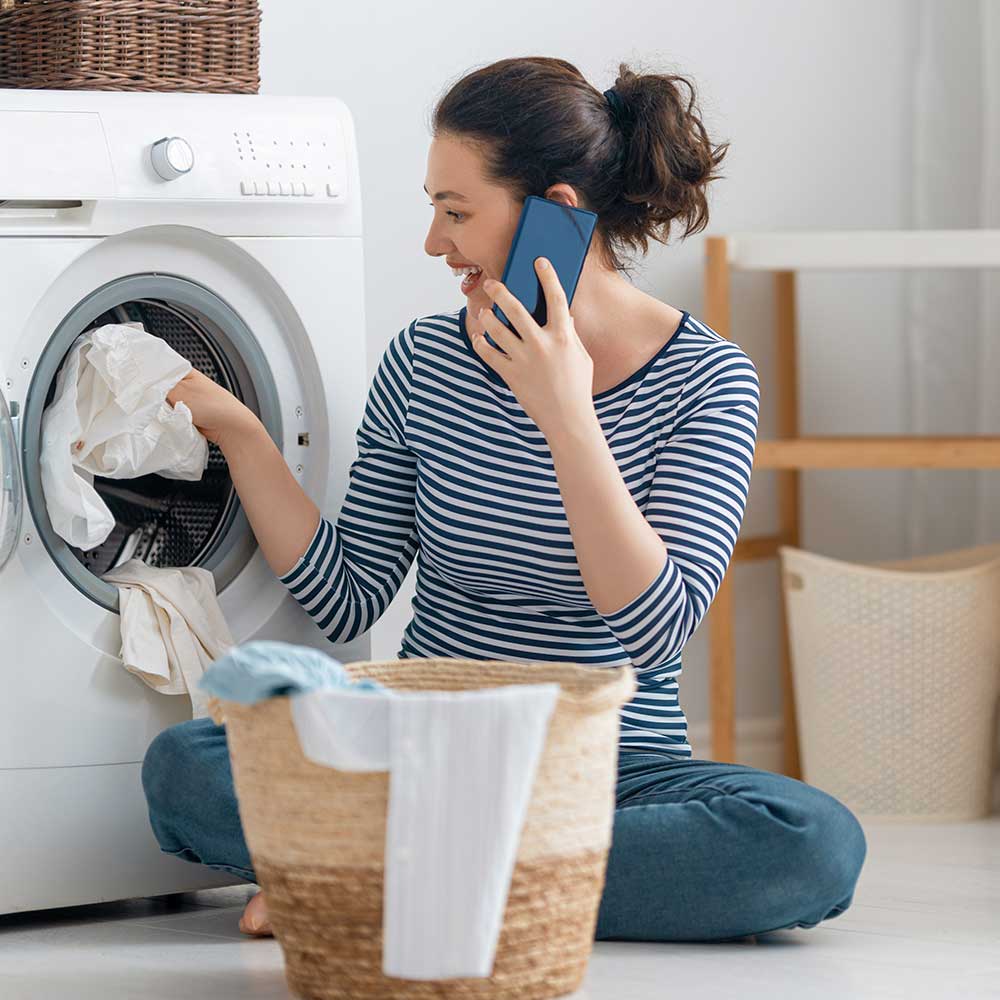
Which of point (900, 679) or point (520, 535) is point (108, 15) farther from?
point (900, 679)

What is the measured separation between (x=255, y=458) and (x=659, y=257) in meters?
1.03

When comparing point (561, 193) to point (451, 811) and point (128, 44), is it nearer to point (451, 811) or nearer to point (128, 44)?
point (128, 44)

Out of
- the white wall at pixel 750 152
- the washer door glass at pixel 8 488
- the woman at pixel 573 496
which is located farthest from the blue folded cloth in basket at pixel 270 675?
the white wall at pixel 750 152

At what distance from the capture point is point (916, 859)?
6.78 ft

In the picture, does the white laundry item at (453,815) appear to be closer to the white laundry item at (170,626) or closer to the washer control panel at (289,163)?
the white laundry item at (170,626)

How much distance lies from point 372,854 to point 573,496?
0.36 m

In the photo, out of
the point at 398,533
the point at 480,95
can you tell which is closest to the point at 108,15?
the point at 480,95

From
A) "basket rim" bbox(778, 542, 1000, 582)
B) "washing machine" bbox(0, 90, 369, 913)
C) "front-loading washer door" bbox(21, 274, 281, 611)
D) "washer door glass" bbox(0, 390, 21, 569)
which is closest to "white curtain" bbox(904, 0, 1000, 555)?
"basket rim" bbox(778, 542, 1000, 582)

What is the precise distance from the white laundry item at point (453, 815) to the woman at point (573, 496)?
33 centimetres

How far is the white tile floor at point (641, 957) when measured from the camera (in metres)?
1.38

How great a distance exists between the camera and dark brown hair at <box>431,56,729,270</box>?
5.16 ft

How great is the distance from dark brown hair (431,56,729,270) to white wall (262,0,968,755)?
26.0 inches

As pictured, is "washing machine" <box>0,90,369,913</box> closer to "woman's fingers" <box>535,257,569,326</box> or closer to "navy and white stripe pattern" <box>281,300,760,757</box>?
"navy and white stripe pattern" <box>281,300,760,757</box>

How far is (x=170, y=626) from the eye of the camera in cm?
162
